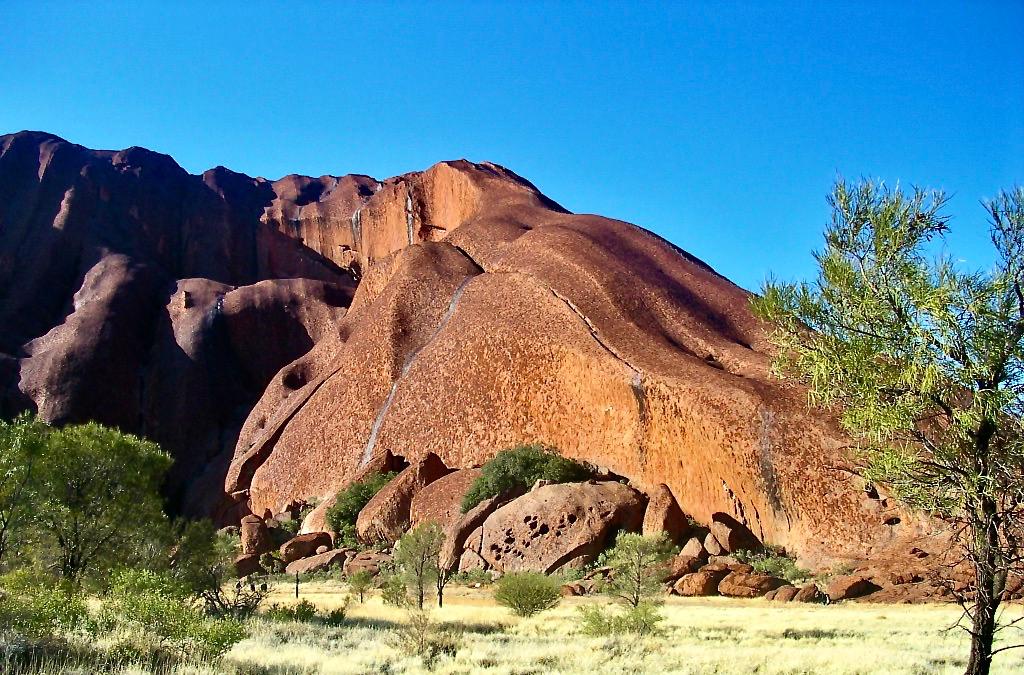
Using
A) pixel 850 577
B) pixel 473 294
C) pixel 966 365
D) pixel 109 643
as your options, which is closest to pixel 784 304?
pixel 966 365

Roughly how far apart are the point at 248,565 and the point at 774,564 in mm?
18936

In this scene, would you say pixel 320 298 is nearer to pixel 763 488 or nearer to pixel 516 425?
pixel 516 425

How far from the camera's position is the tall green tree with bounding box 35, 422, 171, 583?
18.7 m

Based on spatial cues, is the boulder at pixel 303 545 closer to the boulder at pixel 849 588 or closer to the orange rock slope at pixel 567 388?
the orange rock slope at pixel 567 388

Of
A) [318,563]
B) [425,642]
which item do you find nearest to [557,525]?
[318,563]

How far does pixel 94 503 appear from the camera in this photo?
63.9 feet

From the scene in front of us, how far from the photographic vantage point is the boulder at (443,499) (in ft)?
105

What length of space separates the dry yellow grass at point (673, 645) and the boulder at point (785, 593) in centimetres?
213

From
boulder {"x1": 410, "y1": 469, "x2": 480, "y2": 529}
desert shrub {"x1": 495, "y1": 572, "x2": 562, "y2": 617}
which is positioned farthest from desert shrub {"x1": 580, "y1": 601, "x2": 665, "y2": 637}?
boulder {"x1": 410, "y1": 469, "x2": 480, "y2": 529}

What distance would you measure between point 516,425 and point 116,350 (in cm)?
4121

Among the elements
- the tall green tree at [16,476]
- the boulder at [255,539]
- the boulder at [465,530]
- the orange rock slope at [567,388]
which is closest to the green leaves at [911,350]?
the tall green tree at [16,476]

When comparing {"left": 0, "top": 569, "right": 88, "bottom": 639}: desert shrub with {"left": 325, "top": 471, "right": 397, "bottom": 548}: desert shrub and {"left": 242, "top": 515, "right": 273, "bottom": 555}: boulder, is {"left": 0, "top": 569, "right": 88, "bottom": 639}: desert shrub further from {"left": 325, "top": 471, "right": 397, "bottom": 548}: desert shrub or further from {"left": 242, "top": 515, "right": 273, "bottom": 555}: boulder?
{"left": 325, "top": 471, "right": 397, "bottom": 548}: desert shrub

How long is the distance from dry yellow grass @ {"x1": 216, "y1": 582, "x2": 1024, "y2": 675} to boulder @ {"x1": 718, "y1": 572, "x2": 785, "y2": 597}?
9.86 feet

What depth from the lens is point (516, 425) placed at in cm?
3700
